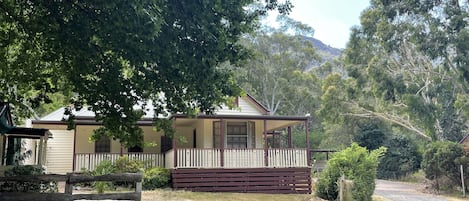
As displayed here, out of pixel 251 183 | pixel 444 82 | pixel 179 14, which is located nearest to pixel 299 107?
pixel 444 82

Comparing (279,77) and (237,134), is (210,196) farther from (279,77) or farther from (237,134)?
(279,77)

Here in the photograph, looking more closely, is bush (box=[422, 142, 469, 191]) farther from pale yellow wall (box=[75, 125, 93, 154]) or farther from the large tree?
pale yellow wall (box=[75, 125, 93, 154])

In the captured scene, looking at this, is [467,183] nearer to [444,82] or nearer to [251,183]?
[444,82]

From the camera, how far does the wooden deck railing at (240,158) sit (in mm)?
18641

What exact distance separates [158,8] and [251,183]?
1266cm

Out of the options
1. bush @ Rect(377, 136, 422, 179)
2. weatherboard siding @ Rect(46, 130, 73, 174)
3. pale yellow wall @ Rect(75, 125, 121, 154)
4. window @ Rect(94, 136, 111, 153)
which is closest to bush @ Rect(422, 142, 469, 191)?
bush @ Rect(377, 136, 422, 179)

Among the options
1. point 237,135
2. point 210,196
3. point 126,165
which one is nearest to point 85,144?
point 126,165

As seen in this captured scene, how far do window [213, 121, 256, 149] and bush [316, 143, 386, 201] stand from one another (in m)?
4.71

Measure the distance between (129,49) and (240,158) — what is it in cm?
1144

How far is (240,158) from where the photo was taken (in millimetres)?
19062

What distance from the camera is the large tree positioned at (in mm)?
8031

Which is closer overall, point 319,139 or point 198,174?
point 198,174

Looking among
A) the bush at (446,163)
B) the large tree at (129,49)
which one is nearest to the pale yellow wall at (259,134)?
the bush at (446,163)

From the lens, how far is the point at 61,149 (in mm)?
25484
